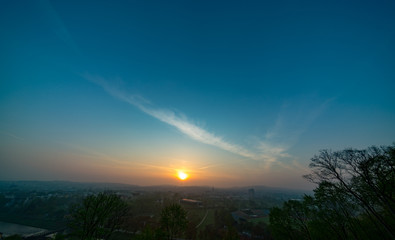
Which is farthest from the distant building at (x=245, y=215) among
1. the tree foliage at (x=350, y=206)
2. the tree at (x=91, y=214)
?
the tree at (x=91, y=214)

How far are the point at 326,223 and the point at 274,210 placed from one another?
6286 mm

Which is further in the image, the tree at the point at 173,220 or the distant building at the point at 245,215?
the distant building at the point at 245,215

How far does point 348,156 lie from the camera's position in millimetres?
15219

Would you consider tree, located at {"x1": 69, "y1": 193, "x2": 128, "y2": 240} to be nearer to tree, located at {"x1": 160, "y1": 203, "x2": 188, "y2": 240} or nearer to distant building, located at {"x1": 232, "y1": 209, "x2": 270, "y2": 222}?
tree, located at {"x1": 160, "y1": 203, "x2": 188, "y2": 240}

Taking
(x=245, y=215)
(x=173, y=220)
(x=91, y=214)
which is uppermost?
(x=91, y=214)

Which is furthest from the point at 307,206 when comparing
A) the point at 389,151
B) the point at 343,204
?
the point at 389,151

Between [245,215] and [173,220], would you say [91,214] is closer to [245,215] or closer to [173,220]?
[173,220]

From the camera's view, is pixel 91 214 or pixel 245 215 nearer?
pixel 91 214

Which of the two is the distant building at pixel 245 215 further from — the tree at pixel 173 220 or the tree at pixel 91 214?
the tree at pixel 91 214

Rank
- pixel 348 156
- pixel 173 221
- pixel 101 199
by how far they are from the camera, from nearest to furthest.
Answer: pixel 348 156
pixel 101 199
pixel 173 221

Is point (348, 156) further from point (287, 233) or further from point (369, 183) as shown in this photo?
point (287, 233)

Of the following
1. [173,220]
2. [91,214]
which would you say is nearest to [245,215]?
[173,220]

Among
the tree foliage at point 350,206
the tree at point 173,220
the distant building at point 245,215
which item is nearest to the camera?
the tree foliage at point 350,206

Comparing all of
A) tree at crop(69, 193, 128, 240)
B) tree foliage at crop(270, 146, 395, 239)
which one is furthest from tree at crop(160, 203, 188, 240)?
tree foliage at crop(270, 146, 395, 239)
